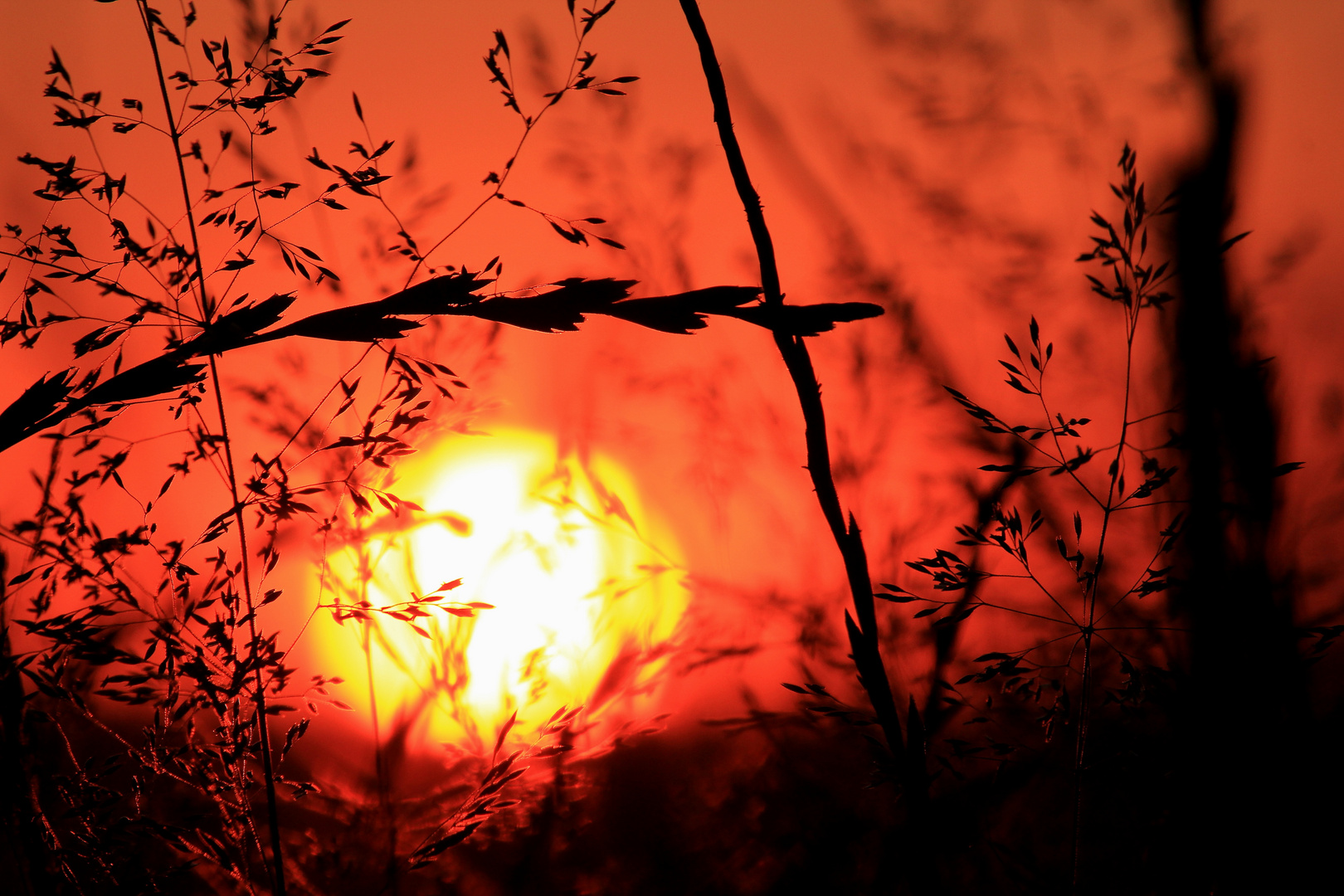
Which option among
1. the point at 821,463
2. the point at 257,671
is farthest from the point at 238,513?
the point at 821,463

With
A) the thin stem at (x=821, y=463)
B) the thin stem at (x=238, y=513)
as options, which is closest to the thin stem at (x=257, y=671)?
the thin stem at (x=238, y=513)

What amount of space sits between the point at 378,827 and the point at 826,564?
3.24 ft

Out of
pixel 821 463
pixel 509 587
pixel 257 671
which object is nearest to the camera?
pixel 821 463

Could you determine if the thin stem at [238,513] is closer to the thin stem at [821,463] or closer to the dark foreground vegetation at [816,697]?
the dark foreground vegetation at [816,697]

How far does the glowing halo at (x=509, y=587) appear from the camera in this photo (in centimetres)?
136

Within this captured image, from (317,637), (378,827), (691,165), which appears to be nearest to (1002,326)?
(691,165)

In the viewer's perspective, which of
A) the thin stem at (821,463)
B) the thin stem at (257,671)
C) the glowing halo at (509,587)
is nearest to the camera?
the thin stem at (821,463)

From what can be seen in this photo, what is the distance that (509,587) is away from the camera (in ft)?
4.66

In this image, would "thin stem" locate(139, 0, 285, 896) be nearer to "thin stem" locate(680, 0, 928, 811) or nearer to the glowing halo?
the glowing halo

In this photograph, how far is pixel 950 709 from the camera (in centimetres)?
132

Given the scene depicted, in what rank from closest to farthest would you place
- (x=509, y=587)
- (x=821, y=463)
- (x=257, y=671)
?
(x=821, y=463) < (x=257, y=671) < (x=509, y=587)

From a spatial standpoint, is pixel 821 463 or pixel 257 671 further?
pixel 257 671

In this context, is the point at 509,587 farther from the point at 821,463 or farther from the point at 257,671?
the point at 821,463

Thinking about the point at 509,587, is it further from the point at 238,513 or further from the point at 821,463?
the point at 821,463
